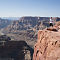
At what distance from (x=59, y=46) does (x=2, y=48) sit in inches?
2041

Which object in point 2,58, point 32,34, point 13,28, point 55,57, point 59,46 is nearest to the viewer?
point 55,57

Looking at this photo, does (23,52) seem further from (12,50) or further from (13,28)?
(13,28)

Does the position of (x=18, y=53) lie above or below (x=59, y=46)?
below

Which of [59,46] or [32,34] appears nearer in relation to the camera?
[59,46]

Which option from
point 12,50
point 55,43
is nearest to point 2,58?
point 12,50

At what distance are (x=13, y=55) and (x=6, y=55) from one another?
3118 mm

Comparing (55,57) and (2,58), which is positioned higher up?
(55,57)

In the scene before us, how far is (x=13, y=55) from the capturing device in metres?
A: 60.7

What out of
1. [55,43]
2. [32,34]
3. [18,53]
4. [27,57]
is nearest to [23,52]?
[18,53]

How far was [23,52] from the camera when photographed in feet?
199

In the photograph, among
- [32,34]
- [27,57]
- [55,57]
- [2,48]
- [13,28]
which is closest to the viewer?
[55,57]

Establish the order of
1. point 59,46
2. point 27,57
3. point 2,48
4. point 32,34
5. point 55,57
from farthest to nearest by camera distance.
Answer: point 32,34 < point 2,48 < point 27,57 < point 59,46 < point 55,57

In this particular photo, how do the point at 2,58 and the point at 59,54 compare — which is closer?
the point at 59,54

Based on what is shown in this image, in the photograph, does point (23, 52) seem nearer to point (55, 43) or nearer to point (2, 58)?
point (2, 58)
